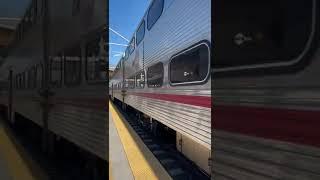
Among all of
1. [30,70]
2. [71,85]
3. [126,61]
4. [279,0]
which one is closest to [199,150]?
[30,70]

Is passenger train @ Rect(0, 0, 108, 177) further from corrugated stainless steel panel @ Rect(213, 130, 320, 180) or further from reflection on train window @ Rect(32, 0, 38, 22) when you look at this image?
corrugated stainless steel panel @ Rect(213, 130, 320, 180)

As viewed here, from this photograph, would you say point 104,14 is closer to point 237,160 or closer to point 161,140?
point 237,160

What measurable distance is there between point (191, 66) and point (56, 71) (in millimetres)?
2084

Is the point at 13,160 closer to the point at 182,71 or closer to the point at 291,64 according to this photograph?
the point at 182,71

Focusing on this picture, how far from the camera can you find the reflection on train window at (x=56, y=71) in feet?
7.06

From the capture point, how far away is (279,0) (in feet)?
3.74

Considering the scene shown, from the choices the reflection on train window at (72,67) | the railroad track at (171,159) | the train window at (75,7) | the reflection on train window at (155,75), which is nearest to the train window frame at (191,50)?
the reflection on train window at (155,75)

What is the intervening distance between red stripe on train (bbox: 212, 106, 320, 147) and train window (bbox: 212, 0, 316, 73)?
12cm

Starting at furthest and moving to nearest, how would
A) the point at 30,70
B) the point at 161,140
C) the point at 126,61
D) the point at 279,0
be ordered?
1. the point at 126,61
2. the point at 161,140
3. the point at 30,70
4. the point at 279,0

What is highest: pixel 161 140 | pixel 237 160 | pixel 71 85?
pixel 71 85

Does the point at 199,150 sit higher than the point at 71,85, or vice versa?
the point at 71,85

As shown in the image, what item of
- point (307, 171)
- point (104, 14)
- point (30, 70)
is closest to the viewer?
point (307, 171)

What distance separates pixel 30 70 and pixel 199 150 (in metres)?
2.38

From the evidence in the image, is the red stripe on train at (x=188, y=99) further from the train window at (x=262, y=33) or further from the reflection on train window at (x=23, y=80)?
the train window at (x=262, y=33)
